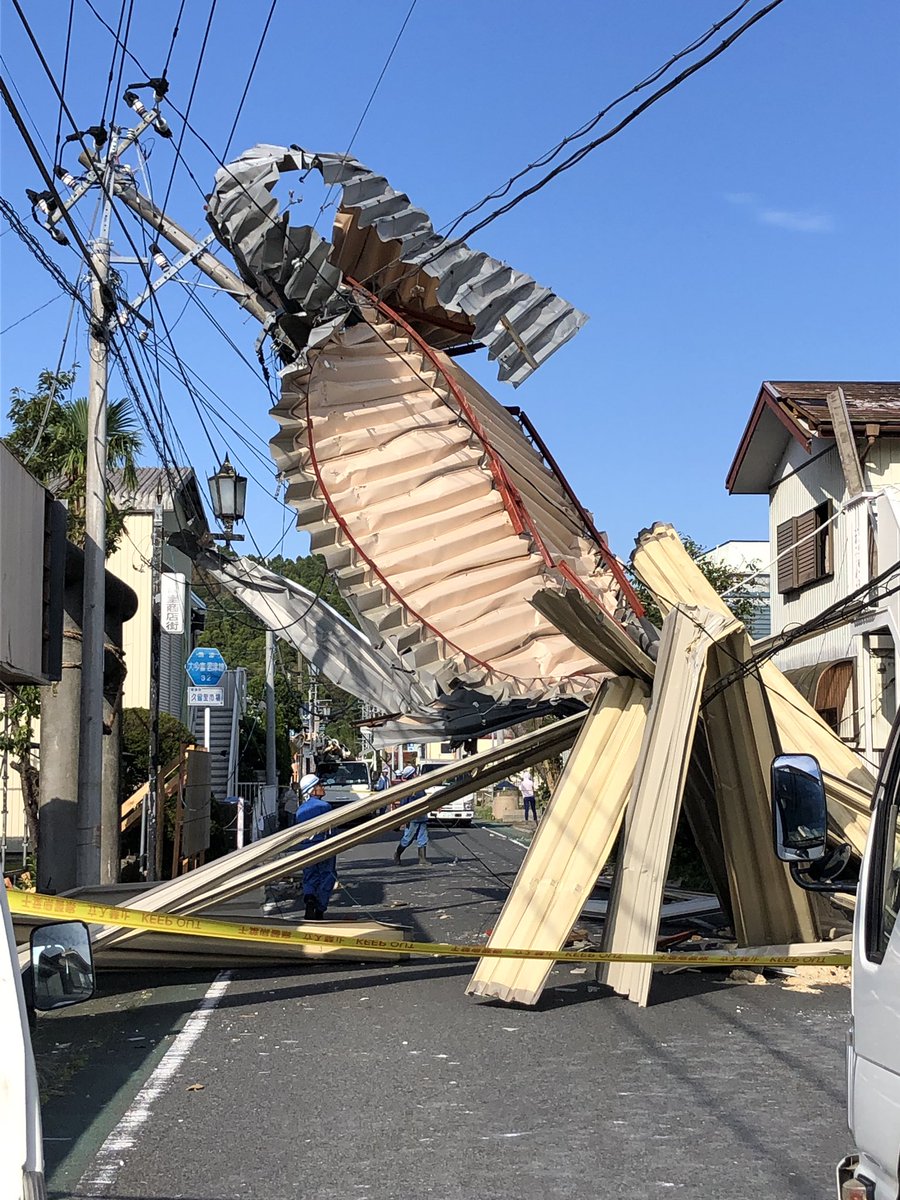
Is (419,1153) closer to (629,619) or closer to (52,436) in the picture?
(629,619)

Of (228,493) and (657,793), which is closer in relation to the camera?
(657,793)

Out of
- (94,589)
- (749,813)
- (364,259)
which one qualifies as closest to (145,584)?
(94,589)

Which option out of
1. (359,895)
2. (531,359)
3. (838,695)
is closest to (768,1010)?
(531,359)

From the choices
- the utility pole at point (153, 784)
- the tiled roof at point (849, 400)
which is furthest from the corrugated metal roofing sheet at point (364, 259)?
the tiled roof at point (849, 400)

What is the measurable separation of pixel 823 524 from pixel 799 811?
47.3ft

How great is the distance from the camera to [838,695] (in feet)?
67.5

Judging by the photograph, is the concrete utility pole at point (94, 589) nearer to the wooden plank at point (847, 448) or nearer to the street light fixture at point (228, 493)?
the street light fixture at point (228, 493)

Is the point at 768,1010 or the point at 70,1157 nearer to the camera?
the point at 70,1157

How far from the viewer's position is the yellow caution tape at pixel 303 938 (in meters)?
7.14

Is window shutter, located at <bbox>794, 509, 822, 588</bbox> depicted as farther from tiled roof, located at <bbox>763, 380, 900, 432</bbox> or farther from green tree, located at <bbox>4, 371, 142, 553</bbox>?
green tree, located at <bbox>4, 371, 142, 553</bbox>

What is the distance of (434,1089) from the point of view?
7492 mm

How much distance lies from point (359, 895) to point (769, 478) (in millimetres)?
12498

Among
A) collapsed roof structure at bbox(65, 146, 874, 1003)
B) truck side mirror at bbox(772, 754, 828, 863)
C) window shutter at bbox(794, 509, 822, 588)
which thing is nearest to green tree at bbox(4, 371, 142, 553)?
collapsed roof structure at bbox(65, 146, 874, 1003)

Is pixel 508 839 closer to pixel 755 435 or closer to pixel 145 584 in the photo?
pixel 145 584
